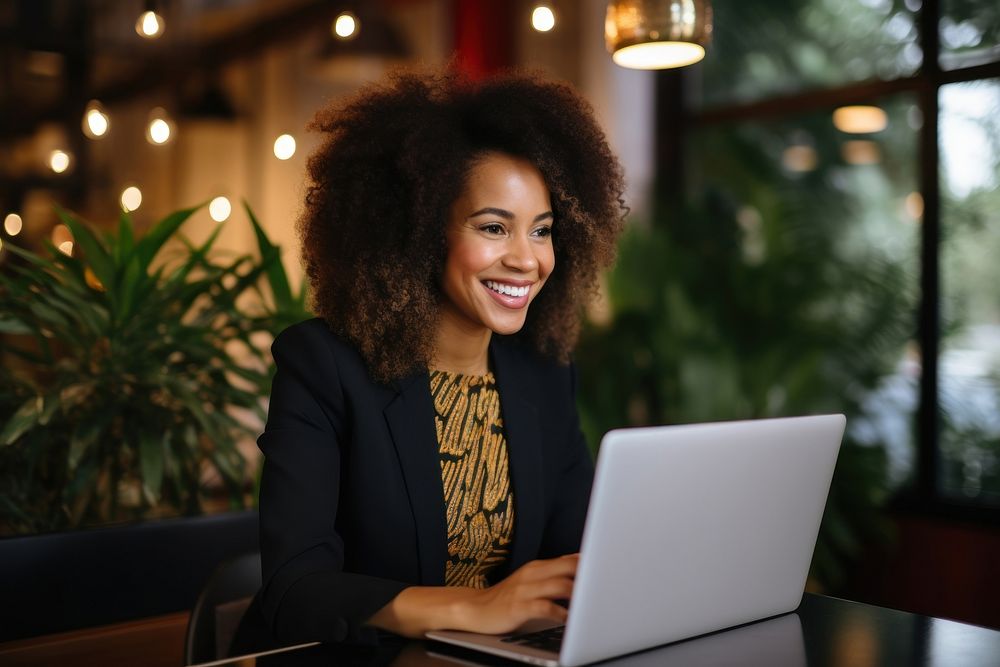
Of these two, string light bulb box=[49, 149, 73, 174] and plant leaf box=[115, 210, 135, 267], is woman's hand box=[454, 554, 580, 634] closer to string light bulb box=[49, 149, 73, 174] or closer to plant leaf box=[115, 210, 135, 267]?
plant leaf box=[115, 210, 135, 267]

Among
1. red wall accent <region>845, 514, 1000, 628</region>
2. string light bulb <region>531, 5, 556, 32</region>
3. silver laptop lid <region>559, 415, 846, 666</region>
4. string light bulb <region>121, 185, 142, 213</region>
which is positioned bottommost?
red wall accent <region>845, 514, 1000, 628</region>

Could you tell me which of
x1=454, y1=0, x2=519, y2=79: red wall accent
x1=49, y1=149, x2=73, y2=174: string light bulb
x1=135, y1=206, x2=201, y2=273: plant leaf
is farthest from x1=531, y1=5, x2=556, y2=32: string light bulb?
x1=49, y1=149, x2=73, y2=174: string light bulb

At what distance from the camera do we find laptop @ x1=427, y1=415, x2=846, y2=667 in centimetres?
112

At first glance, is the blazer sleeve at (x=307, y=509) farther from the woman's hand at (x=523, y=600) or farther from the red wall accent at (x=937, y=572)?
the red wall accent at (x=937, y=572)

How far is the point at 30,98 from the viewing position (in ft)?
16.0

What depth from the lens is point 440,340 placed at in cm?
193

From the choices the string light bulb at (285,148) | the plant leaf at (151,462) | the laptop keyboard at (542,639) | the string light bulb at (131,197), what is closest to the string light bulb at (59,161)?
the string light bulb at (131,197)

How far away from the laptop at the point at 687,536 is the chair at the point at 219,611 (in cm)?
62

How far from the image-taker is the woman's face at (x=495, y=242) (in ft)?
6.02

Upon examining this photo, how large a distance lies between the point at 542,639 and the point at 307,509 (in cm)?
46

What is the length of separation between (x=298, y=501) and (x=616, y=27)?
1292 mm

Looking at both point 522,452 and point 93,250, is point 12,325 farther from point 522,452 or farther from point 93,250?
point 522,452

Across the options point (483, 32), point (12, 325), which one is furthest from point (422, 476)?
point (483, 32)

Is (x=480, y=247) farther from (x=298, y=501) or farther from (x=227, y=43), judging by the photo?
(x=227, y=43)
